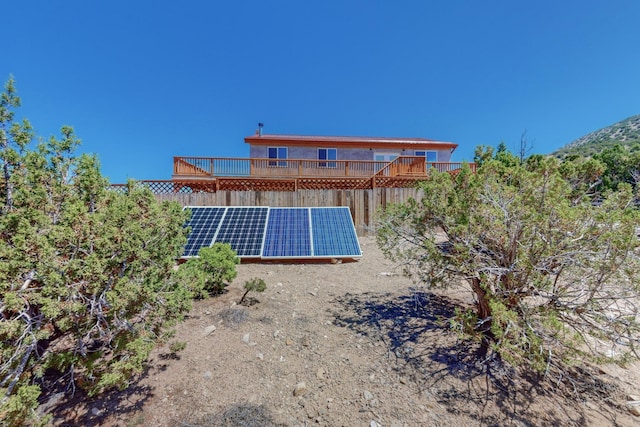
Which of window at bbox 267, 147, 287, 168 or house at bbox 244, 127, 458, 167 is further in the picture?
window at bbox 267, 147, 287, 168

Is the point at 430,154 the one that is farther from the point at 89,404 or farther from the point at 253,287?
the point at 89,404

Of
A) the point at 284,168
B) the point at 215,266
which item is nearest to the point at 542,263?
the point at 215,266

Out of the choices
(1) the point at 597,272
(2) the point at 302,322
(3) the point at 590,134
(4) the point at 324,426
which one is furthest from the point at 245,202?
(3) the point at 590,134

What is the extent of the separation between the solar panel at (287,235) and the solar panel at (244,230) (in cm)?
21

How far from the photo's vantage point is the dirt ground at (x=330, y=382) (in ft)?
7.86

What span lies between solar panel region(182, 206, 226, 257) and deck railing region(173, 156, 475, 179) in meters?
6.58

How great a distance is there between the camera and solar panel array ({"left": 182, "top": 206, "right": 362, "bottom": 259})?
6992 millimetres

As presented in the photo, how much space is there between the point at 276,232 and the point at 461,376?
5.86m

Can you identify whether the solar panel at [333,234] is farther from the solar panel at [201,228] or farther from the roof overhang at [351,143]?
the roof overhang at [351,143]

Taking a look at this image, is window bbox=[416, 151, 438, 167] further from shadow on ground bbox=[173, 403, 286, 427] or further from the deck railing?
shadow on ground bbox=[173, 403, 286, 427]

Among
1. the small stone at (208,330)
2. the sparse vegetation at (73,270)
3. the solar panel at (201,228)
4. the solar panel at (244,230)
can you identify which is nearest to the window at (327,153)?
the solar panel at (244,230)

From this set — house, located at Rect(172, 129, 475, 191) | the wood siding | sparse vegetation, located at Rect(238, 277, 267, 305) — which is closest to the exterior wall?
house, located at Rect(172, 129, 475, 191)

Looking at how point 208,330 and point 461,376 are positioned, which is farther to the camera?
point 208,330

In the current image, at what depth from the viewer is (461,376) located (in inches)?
113
